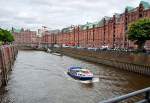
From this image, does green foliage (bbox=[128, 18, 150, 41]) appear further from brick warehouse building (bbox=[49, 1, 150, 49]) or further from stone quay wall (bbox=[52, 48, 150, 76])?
brick warehouse building (bbox=[49, 1, 150, 49])

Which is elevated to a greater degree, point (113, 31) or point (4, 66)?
point (113, 31)

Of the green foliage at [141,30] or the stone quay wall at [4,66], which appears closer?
the stone quay wall at [4,66]

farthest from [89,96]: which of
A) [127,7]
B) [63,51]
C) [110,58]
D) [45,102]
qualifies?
[63,51]

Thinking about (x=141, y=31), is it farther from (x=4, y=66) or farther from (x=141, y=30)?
(x=4, y=66)

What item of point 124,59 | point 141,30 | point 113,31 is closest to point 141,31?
point 141,30

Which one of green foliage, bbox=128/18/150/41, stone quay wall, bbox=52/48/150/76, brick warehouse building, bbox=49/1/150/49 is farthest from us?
brick warehouse building, bbox=49/1/150/49

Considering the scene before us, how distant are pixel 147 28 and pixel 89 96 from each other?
1324 inches

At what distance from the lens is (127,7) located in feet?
329

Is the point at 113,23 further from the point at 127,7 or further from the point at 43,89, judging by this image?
the point at 43,89

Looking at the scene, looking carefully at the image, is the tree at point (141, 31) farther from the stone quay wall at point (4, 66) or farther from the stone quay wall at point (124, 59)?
the stone quay wall at point (4, 66)

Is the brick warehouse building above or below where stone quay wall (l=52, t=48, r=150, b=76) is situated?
above

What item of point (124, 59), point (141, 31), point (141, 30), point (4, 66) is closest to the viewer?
point (4, 66)

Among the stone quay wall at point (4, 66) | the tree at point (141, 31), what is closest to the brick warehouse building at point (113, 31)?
the tree at point (141, 31)

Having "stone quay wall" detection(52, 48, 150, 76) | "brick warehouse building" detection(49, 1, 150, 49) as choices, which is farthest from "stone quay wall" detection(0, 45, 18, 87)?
"brick warehouse building" detection(49, 1, 150, 49)
